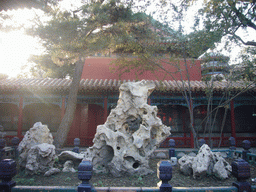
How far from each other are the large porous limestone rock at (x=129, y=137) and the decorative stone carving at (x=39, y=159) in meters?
1.02

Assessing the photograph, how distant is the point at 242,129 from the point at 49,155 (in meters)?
11.2

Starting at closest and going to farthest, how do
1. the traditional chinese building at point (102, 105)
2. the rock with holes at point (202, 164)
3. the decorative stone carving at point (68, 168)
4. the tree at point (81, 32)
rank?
the rock with holes at point (202, 164) < the decorative stone carving at point (68, 168) < the tree at point (81, 32) < the traditional chinese building at point (102, 105)

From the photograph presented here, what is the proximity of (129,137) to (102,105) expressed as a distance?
514 centimetres

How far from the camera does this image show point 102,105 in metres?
9.63

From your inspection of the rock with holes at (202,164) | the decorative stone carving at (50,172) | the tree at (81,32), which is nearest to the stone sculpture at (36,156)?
the decorative stone carving at (50,172)

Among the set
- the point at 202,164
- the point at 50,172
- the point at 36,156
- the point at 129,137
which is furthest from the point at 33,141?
the point at 202,164

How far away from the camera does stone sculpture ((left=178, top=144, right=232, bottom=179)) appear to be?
4301 millimetres

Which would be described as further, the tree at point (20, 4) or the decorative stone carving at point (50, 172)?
the decorative stone carving at point (50, 172)

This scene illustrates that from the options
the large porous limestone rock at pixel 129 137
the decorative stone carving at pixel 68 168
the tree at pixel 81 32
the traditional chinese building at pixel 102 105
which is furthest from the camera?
the traditional chinese building at pixel 102 105

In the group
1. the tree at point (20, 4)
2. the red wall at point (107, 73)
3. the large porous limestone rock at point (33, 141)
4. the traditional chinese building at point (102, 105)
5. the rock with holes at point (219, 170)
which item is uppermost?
the red wall at point (107, 73)

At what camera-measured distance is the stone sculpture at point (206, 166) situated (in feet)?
14.1

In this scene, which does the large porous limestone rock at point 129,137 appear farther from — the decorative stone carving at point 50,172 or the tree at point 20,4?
the tree at point 20,4

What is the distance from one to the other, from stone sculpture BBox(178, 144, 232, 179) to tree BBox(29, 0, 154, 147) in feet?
16.7

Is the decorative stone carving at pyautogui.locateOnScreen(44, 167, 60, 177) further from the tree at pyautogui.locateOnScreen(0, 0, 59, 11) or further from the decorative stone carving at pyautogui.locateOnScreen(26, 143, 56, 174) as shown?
the tree at pyautogui.locateOnScreen(0, 0, 59, 11)
